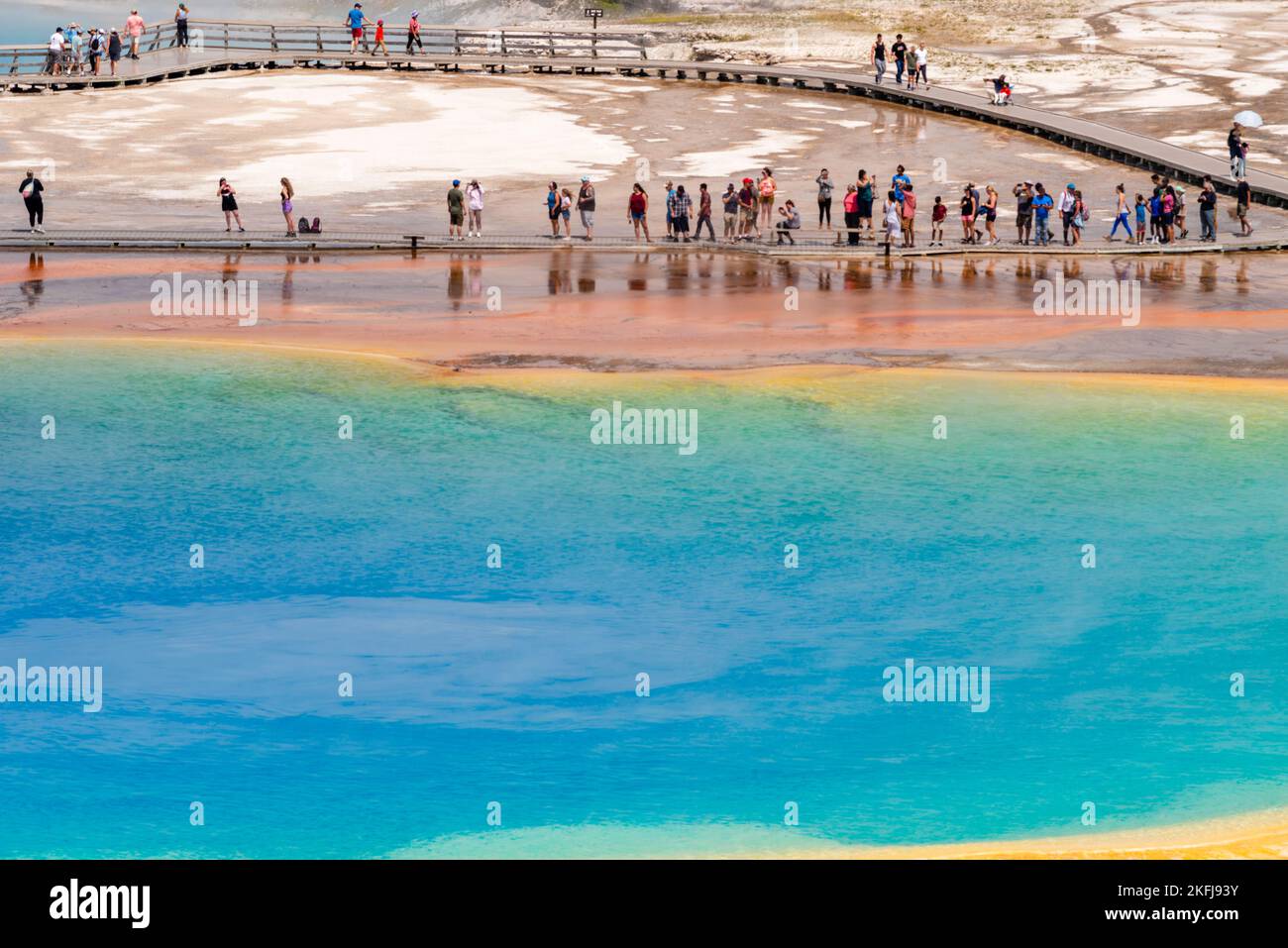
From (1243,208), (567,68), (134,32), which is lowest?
(1243,208)

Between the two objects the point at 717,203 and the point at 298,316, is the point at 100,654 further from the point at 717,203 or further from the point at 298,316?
the point at 717,203

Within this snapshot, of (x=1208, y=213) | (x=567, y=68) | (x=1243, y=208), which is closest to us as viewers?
(x=1208, y=213)

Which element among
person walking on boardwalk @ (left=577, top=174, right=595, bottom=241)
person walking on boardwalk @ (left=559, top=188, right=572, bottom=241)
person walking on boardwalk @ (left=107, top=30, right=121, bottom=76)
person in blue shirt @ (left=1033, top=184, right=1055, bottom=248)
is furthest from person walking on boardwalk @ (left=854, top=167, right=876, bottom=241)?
person walking on boardwalk @ (left=107, top=30, right=121, bottom=76)

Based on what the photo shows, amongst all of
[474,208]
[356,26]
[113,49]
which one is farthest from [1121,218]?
[113,49]

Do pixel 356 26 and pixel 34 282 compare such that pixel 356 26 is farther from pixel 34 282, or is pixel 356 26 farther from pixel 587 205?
pixel 34 282

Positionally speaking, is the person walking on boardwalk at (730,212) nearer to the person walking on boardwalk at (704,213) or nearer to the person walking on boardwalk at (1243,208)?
the person walking on boardwalk at (704,213)

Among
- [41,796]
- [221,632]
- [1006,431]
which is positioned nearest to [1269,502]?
[1006,431]

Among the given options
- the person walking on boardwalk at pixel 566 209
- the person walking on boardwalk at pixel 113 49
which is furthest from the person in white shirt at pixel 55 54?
the person walking on boardwalk at pixel 566 209
